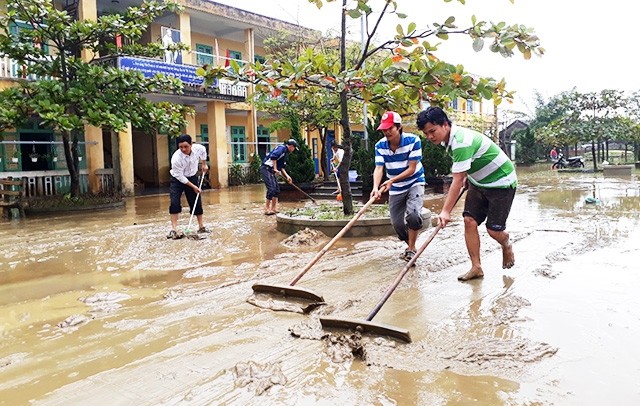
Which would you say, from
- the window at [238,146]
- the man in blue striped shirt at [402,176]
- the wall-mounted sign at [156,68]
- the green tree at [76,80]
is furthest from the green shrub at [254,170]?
the man in blue striped shirt at [402,176]

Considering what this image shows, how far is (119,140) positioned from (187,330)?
13706 millimetres

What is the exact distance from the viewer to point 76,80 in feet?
35.9

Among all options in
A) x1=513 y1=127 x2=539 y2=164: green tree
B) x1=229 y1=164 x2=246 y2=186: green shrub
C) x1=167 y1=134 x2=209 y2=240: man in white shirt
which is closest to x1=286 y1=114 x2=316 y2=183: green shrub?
x1=229 y1=164 x2=246 y2=186: green shrub

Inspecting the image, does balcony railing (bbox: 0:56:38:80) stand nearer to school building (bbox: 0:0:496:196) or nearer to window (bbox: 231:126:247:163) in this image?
school building (bbox: 0:0:496:196)

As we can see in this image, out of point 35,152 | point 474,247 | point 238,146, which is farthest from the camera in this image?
point 238,146

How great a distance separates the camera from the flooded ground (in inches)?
101

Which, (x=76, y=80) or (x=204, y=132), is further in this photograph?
(x=204, y=132)

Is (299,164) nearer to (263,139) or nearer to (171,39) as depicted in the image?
(171,39)

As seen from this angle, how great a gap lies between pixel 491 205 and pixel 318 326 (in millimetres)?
2027

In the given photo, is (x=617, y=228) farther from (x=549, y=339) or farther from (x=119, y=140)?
(x=119, y=140)

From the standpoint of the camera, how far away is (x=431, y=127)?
14.0 ft

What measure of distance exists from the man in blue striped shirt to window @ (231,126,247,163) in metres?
15.8

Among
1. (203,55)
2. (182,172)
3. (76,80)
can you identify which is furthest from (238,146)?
(182,172)

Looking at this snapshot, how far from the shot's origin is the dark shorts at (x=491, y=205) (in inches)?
176
